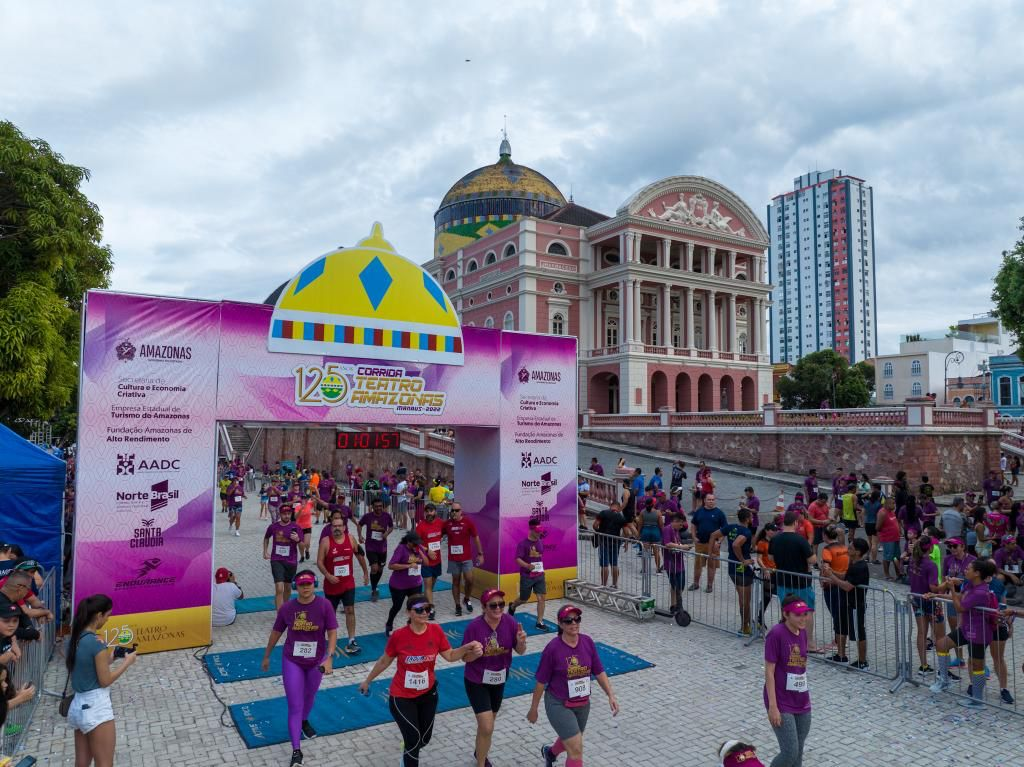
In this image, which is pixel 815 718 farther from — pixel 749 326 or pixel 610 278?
pixel 749 326

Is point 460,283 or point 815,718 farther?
point 460,283

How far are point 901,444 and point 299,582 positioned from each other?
2205 cm

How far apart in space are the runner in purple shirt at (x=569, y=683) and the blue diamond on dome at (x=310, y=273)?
266 inches

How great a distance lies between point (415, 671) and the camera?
562 cm

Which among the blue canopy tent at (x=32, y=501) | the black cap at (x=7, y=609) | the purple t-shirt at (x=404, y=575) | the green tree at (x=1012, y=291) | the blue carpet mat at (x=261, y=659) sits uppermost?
the green tree at (x=1012, y=291)

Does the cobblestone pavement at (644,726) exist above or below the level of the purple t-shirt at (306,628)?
below

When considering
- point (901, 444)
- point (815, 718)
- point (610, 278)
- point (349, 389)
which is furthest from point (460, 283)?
point (815, 718)

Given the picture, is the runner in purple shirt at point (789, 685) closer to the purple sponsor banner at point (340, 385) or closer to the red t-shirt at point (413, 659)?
the red t-shirt at point (413, 659)

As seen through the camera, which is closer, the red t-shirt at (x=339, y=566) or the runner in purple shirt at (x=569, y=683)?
the runner in purple shirt at (x=569, y=683)

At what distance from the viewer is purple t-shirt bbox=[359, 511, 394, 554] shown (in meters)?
11.4

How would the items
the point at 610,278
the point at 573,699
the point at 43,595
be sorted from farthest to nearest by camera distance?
the point at 610,278 → the point at 43,595 → the point at 573,699

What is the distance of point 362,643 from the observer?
994 cm

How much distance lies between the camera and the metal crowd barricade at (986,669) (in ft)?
25.2

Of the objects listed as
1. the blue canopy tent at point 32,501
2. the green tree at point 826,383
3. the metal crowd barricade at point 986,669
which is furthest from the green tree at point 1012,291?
the green tree at point 826,383
